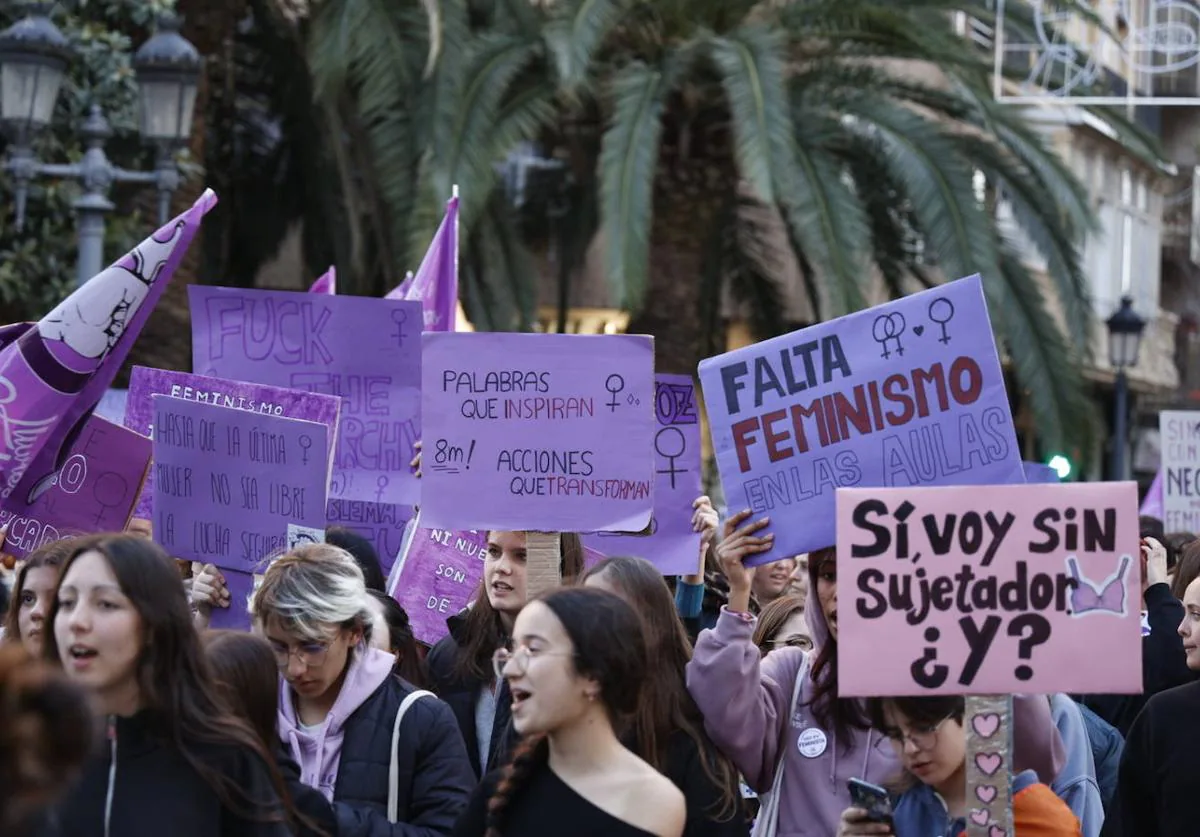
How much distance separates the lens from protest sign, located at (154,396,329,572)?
7051 millimetres

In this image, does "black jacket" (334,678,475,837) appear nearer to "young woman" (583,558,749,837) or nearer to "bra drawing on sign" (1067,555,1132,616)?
"young woman" (583,558,749,837)

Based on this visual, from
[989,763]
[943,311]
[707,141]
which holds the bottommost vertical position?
[989,763]

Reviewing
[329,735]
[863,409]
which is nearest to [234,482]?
[329,735]

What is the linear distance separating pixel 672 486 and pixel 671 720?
2.69 metres

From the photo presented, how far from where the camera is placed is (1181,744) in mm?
5566

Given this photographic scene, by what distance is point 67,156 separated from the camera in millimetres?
16500

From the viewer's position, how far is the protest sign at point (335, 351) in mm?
9016

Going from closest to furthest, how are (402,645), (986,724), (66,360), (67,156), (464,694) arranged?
(986,724) < (464,694) < (402,645) < (66,360) < (67,156)

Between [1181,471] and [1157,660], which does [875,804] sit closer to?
[1157,660]

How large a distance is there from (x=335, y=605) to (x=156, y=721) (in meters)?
1.17

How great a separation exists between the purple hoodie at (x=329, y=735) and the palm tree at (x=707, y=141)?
9.70 m

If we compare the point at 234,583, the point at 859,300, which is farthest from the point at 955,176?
the point at 234,583

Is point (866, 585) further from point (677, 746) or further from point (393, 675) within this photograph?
point (393, 675)

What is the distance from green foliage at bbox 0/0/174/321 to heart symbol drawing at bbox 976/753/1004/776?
12.4 meters
